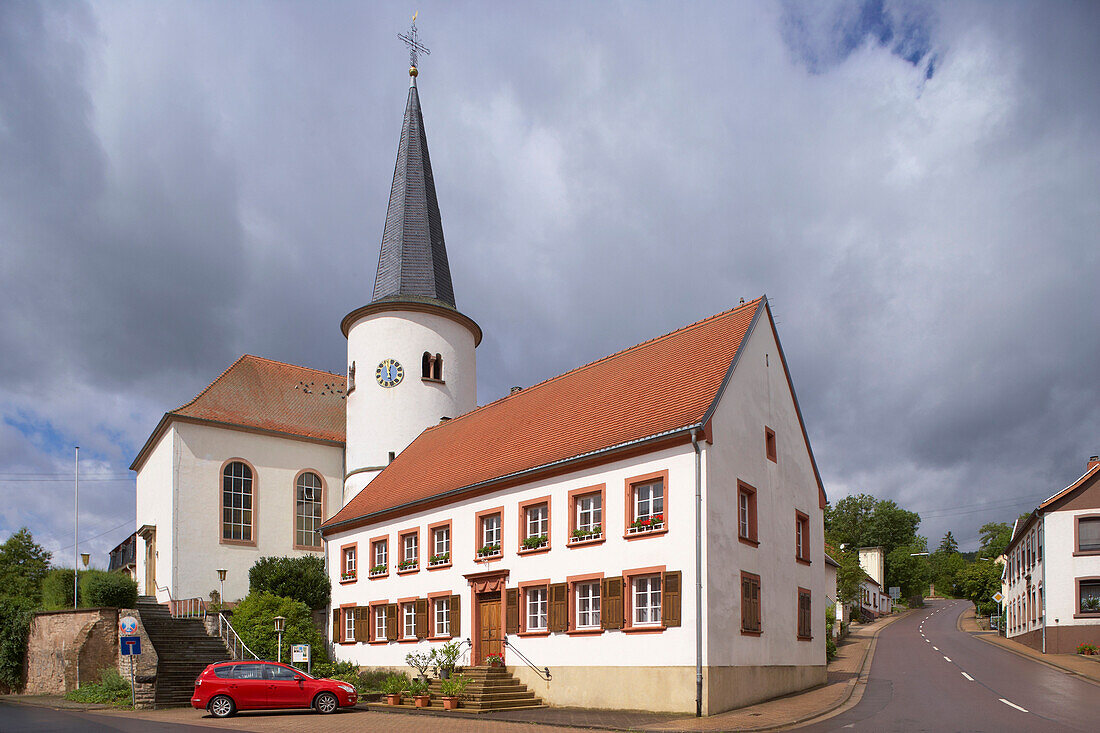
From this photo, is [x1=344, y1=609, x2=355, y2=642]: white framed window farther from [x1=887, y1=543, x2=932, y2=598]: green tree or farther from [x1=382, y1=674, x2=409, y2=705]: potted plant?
[x1=887, y1=543, x2=932, y2=598]: green tree

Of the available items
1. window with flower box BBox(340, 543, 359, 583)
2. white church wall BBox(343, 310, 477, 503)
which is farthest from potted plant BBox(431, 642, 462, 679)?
white church wall BBox(343, 310, 477, 503)

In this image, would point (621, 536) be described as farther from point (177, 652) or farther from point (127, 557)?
point (127, 557)

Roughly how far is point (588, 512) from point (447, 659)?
20.4ft

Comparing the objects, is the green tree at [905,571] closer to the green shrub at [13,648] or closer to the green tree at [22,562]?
the green tree at [22,562]

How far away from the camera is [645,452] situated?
2195cm

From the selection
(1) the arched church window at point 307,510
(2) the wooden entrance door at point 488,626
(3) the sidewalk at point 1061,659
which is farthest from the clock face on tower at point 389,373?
(3) the sidewalk at point 1061,659

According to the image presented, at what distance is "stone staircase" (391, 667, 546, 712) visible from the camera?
22422mm

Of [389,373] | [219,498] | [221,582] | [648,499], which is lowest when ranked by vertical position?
[221,582]

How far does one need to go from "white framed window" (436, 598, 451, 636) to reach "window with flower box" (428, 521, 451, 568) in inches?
42.0

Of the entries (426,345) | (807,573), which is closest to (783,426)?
(807,573)

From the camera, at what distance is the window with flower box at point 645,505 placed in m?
21.3

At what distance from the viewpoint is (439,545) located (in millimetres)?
28312

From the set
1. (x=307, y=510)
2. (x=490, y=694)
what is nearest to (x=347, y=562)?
(x=307, y=510)

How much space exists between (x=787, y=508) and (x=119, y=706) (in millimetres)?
19320
